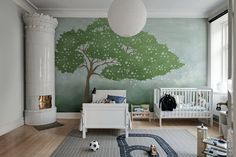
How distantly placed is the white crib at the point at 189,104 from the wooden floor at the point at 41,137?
259 millimetres

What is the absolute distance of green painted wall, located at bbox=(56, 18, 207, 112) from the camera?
19.7ft

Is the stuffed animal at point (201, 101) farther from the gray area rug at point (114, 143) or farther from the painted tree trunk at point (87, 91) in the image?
the painted tree trunk at point (87, 91)

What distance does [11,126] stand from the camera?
4.60 m

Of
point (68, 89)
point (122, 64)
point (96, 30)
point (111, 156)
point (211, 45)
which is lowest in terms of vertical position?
point (111, 156)

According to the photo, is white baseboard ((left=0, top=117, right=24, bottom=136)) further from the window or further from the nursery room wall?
the window

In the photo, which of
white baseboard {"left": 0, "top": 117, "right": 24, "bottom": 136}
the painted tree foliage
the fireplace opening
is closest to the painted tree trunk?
the painted tree foliage

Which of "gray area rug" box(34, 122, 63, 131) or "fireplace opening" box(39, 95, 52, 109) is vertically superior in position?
"fireplace opening" box(39, 95, 52, 109)

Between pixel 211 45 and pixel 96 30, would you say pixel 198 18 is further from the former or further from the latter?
pixel 96 30

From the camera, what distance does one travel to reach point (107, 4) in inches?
214

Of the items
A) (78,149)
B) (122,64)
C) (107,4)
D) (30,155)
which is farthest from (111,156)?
(107,4)

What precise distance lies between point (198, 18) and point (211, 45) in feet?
2.59

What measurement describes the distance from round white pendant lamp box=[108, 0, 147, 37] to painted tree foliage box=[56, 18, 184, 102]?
10.3ft

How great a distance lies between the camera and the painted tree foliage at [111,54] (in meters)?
6.01

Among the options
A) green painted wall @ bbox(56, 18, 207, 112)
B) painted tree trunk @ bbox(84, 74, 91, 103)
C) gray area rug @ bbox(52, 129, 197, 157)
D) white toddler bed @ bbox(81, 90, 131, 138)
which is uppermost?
green painted wall @ bbox(56, 18, 207, 112)
